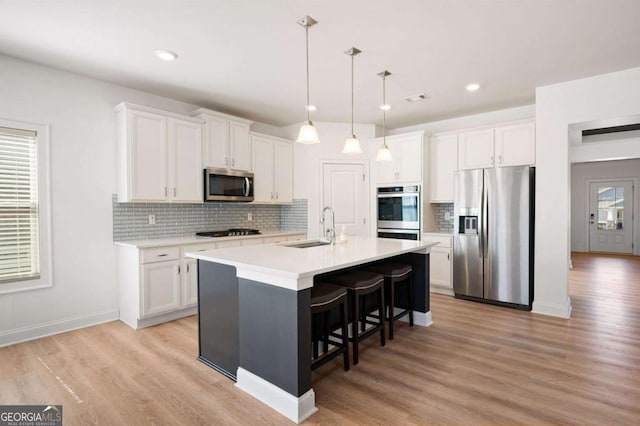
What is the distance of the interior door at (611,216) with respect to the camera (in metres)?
8.48

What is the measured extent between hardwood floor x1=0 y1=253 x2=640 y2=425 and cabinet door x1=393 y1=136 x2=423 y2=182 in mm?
2197

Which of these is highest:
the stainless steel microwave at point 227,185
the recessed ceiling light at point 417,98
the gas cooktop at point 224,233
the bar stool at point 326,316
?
the recessed ceiling light at point 417,98

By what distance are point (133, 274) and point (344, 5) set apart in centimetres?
318

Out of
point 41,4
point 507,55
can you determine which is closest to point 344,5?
point 507,55

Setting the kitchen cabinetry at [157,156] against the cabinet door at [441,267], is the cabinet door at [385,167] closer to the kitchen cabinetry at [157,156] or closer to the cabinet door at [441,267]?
the cabinet door at [441,267]

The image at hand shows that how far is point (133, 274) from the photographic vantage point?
3.47 m

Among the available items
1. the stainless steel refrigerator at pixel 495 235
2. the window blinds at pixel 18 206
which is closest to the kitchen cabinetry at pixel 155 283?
the window blinds at pixel 18 206

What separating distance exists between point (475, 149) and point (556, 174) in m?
1.05

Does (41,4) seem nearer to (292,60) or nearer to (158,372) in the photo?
(292,60)

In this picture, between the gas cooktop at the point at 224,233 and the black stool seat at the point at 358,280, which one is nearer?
the black stool seat at the point at 358,280

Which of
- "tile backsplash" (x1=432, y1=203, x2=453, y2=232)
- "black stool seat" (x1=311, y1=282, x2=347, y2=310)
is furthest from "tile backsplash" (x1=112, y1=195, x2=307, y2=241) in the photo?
"black stool seat" (x1=311, y1=282, x2=347, y2=310)

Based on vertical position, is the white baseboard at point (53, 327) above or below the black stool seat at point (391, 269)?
below

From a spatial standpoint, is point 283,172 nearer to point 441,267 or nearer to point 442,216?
point 442,216

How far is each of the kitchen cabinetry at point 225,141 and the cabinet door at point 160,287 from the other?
135 centimetres
